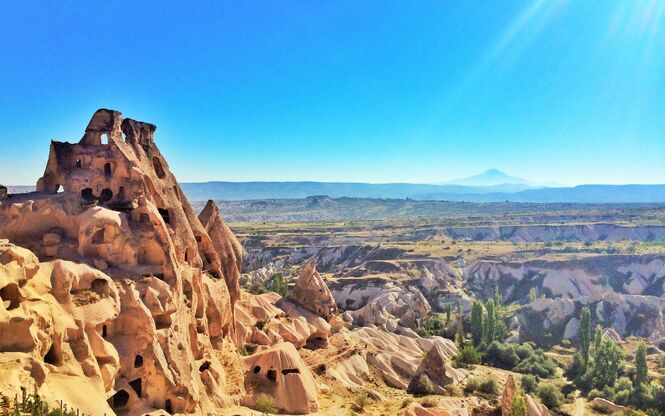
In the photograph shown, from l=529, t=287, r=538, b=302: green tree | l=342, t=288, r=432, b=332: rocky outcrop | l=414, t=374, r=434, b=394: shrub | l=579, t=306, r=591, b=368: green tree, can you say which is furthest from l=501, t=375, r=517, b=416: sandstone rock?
l=529, t=287, r=538, b=302: green tree

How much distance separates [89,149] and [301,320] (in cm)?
2192

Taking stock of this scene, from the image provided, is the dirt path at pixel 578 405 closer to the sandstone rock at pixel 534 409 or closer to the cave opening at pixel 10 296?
the sandstone rock at pixel 534 409

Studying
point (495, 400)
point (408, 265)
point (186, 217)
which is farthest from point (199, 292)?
point (408, 265)

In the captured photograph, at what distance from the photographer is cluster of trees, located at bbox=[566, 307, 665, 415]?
39156mm

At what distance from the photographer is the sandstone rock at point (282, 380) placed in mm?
27406

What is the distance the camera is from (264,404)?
82.9ft

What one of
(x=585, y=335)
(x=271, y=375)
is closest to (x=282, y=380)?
(x=271, y=375)

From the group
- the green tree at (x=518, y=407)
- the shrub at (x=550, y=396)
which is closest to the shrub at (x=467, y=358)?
the shrub at (x=550, y=396)

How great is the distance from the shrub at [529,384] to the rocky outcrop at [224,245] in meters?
24.3

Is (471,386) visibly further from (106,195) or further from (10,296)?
(10,296)

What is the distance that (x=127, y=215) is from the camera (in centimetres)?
2436

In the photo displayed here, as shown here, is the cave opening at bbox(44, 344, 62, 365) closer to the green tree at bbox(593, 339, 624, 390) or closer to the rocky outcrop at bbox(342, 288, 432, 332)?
the rocky outcrop at bbox(342, 288, 432, 332)

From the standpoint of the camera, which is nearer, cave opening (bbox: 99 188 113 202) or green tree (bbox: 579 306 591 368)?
cave opening (bbox: 99 188 113 202)

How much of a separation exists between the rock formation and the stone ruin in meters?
13.0
